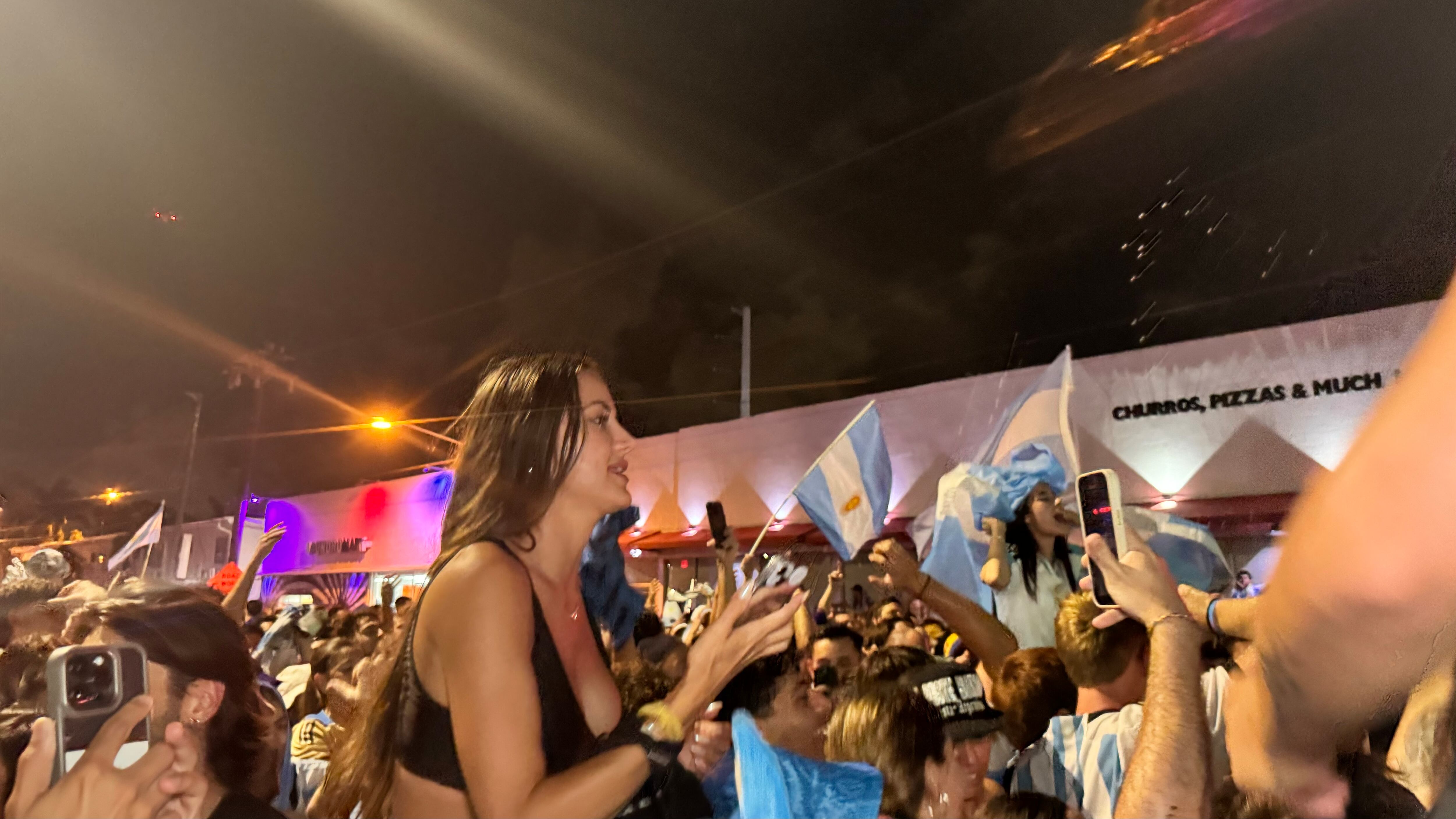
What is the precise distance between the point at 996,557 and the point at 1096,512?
0.54 metres

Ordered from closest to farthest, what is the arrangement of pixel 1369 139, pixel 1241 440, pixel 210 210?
pixel 210 210, pixel 1369 139, pixel 1241 440

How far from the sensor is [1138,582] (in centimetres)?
119

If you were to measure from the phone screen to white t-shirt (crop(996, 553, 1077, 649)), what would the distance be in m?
0.45

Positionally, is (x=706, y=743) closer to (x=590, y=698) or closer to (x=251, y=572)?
(x=590, y=698)

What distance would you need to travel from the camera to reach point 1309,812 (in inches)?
45.3

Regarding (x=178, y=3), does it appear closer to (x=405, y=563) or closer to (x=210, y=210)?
(x=210, y=210)

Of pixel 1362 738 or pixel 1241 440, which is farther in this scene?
pixel 1241 440

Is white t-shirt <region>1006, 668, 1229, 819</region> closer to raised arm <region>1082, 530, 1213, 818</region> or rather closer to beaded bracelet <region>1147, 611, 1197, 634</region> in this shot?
raised arm <region>1082, 530, 1213, 818</region>

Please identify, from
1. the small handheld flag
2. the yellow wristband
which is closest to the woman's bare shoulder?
the yellow wristband

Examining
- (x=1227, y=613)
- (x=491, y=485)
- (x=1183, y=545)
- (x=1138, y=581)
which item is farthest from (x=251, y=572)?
(x=1183, y=545)

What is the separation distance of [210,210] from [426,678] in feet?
3.06

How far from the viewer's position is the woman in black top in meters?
1.08

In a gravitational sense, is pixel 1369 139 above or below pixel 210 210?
above

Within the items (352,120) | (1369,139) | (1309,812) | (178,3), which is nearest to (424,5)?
(352,120)
